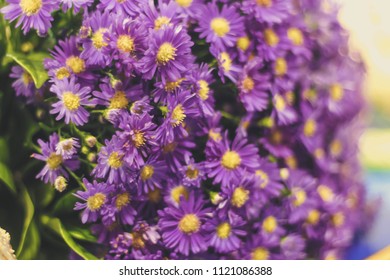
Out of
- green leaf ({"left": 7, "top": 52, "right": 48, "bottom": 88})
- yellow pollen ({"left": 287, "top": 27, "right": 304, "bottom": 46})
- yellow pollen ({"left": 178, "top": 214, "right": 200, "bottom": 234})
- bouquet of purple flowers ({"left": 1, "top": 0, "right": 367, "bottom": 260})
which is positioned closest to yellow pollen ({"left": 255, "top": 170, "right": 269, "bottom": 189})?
bouquet of purple flowers ({"left": 1, "top": 0, "right": 367, "bottom": 260})

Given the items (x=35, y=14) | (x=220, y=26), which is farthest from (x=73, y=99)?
(x=220, y=26)

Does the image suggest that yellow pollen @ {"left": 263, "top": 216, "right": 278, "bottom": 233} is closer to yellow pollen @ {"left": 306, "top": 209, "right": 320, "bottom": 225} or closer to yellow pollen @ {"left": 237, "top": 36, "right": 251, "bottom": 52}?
yellow pollen @ {"left": 306, "top": 209, "right": 320, "bottom": 225}

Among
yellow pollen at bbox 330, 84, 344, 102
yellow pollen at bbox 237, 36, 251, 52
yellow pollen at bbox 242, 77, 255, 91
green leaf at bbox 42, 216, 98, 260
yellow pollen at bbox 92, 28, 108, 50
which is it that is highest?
yellow pollen at bbox 330, 84, 344, 102

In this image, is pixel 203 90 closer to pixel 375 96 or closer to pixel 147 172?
pixel 147 172

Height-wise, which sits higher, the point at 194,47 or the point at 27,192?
the point at 194,47
